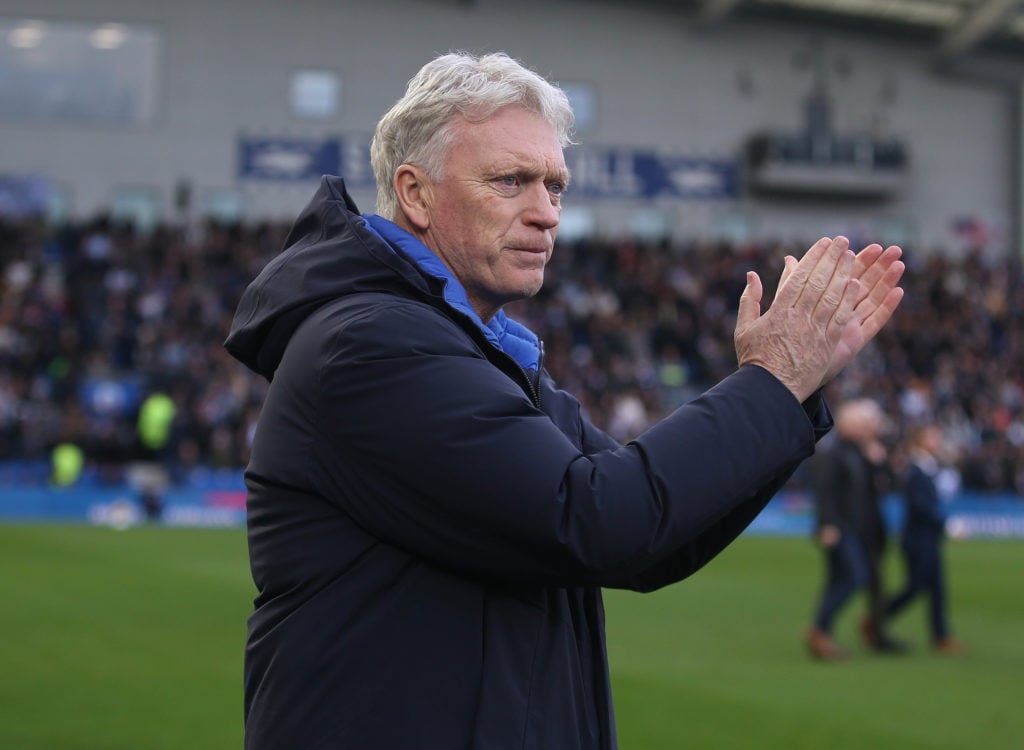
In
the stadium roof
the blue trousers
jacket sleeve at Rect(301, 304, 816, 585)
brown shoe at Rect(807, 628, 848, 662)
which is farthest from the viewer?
the stadium roof

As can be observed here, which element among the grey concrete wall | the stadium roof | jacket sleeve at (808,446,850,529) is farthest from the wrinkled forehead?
the stadium roof

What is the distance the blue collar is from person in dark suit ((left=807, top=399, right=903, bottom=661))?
9.50 meters

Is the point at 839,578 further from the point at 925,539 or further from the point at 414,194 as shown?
the point at 414,194

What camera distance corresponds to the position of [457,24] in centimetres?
3944

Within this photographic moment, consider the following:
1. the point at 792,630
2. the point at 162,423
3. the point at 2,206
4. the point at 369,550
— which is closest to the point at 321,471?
the point at 369,550

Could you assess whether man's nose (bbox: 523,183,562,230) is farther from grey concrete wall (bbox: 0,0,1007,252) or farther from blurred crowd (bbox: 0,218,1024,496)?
grey concrete wall (bbox: 0,0,1007,252)

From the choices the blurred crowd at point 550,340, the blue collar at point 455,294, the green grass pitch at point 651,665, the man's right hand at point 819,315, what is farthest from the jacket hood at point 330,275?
the blurred crowd at point 550,340

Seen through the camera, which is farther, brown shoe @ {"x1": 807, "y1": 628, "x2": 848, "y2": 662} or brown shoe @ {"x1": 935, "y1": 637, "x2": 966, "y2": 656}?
brown shoe @ {"x1": 935, "y1": 637, "x2": 966, "y2": 656}

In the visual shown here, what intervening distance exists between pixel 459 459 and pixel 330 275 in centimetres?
40

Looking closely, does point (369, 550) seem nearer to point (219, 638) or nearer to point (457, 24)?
point (219, 638)

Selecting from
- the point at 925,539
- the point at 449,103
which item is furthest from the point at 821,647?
the point at 449,103

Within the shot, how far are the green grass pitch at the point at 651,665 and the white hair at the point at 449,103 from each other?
18.7ft

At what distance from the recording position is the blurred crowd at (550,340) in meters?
26.3

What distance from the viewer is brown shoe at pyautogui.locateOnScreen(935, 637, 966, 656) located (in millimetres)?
12180
